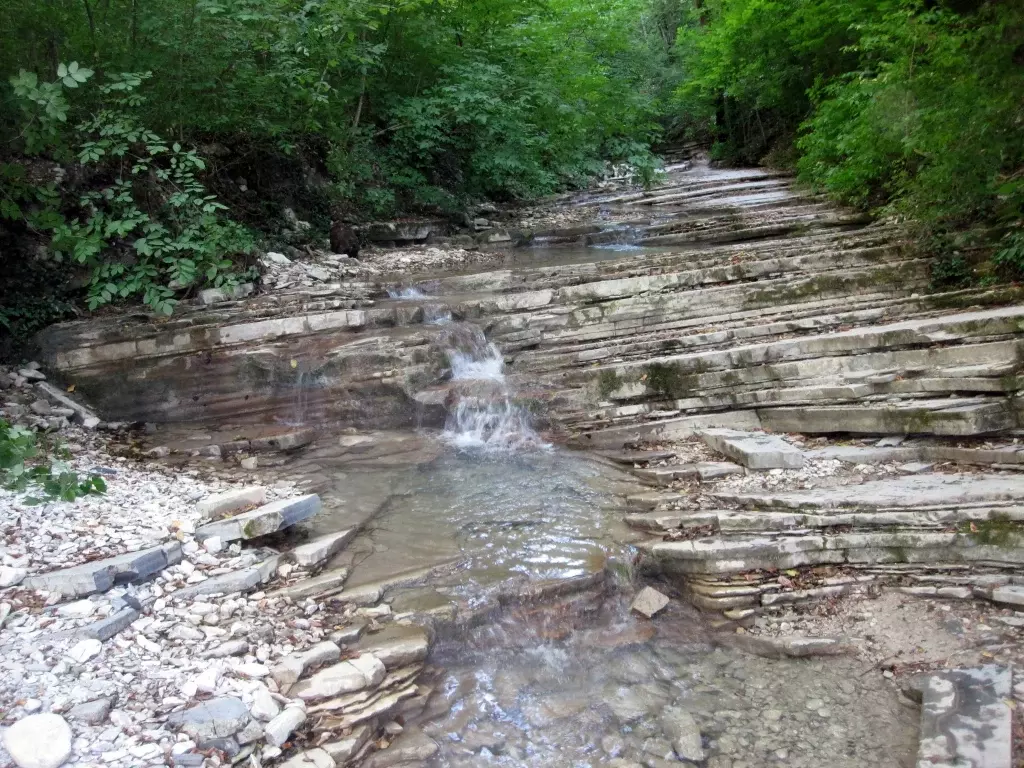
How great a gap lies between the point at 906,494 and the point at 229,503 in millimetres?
4770

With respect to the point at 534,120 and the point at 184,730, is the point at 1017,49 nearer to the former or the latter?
the point at 184,730

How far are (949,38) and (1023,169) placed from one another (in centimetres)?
158

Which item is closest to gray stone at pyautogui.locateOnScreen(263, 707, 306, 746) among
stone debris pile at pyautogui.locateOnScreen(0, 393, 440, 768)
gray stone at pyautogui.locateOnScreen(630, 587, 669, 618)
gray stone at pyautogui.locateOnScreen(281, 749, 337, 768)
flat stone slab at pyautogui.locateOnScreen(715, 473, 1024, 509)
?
stone debris pile at pyautogui.locateOnScreen(0, 393, 440, 768)

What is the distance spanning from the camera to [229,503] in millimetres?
4844

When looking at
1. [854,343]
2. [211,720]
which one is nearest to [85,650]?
[211,720]

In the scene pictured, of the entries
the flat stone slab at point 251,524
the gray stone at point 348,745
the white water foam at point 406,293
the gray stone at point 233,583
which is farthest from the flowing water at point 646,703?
the white water foam at point 406,293

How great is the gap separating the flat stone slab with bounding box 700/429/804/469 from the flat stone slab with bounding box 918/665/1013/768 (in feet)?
6.86

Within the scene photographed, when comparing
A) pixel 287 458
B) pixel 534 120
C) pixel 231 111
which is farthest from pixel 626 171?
pixel 287 458

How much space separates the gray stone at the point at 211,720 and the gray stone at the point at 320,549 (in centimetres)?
147

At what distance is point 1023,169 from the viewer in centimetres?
710

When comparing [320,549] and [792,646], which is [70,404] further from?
[792,646]

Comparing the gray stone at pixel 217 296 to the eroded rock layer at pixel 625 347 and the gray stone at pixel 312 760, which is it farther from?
the gray stone at pixel 312 760

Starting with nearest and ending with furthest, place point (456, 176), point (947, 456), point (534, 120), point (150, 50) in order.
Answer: point (947, 456)
point (150, 50)
point (534, 120)
point (456, 176)

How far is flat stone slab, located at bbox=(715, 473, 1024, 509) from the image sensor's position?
4461 millimetres
